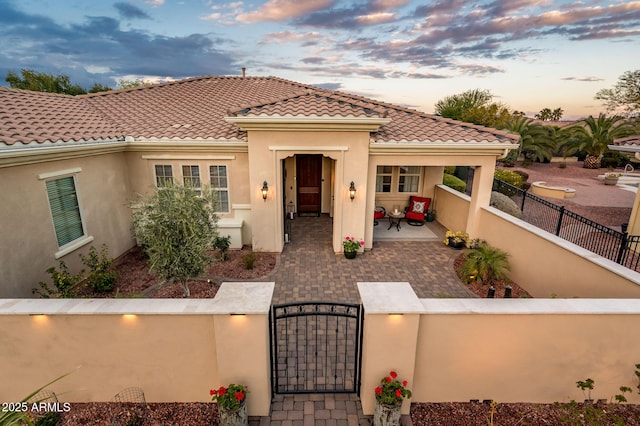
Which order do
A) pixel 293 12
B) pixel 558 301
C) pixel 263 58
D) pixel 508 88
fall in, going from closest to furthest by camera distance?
pixel 558 301 → pixel 293 12 → pixel 263 58 → pixel 508 88

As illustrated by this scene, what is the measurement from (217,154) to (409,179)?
8899 millimetres

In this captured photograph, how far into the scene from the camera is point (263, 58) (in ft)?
62.8

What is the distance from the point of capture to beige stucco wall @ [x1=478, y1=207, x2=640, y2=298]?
18.4 feet

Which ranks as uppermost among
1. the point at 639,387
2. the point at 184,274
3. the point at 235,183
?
the point at 235,183

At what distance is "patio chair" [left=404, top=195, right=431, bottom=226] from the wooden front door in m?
4.46

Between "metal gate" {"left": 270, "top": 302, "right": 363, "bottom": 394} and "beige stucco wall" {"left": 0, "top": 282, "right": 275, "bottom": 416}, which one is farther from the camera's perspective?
"metal gate" {"left": 270, "top": 302, "right": 363, "bottom": 394}

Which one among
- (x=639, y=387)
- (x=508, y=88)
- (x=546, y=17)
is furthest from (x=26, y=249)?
(x=508, y=88)

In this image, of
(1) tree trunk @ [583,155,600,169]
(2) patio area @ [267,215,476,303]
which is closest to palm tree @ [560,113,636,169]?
(1) tree trunk @ [583,155,600,169]

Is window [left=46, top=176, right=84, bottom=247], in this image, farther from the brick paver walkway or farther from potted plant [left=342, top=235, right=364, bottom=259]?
potted plant [left=342, top=235, right=364, bottom=259]

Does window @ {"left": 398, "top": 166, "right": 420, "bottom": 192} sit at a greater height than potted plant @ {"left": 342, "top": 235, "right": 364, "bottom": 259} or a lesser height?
greater

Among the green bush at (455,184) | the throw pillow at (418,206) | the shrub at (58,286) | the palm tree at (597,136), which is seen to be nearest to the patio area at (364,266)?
the throw pillow at (418,206)

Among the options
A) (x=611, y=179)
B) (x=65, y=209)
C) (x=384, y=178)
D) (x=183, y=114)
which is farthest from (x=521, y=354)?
(x=611, y=179)

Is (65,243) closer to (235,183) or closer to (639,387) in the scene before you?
(235,183)

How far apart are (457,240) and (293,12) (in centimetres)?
1174
